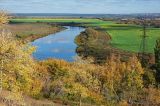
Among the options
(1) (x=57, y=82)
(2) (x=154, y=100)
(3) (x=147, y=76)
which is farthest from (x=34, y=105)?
(3) (x=147, y=76)

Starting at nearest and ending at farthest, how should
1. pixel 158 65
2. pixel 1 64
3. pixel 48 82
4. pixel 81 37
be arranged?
1. pixel 1 64
2. pixel 48 82
3. pixel 158 65
4. pixel 81 37

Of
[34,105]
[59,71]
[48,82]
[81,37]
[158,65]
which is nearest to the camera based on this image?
[34,105]

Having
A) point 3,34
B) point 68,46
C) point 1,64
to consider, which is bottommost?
point 68,46

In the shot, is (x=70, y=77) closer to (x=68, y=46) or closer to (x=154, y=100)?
(x=154, y=100)

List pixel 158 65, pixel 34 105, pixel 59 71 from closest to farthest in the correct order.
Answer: pixel 34 105, pixel 59 71, pixel 158 65

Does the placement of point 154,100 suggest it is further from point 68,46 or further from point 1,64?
point 68,46

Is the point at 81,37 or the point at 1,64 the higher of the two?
the point at 1,64

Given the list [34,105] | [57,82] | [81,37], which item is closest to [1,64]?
[34,105]

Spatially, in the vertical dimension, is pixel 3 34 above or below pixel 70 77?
above

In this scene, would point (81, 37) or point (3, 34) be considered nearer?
point (3, 34)
